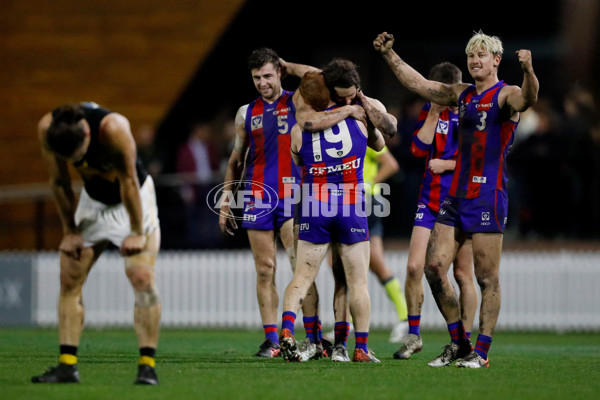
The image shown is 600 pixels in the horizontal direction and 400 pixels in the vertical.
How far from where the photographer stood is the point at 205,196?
53.2 feet

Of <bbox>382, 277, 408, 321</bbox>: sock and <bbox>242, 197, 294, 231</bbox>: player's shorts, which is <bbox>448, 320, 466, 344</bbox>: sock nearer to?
<bbox>242, 197, 294, 231</bbox>: player's shorts

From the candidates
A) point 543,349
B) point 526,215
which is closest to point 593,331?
point 526,215

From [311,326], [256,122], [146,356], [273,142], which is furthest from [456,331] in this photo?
[146,356]

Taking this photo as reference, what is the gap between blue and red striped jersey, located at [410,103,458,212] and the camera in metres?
8.93

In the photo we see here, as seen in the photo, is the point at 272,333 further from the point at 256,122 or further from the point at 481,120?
the point at 481,120

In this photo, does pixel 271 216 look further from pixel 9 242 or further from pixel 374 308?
pixel 9 242

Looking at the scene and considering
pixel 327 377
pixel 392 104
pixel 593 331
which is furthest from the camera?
pixel 392 104

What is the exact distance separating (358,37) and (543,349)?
12.0 metres

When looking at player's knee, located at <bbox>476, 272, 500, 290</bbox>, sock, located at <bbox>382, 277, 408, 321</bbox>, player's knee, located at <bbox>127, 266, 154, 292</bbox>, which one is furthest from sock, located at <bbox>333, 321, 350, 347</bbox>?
sock, located at <bbox>382, 277, 408, 321</bbox>

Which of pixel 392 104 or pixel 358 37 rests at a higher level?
pixel 358 37

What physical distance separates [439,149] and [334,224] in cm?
171

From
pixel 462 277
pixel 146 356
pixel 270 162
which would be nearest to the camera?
pixel 146 356

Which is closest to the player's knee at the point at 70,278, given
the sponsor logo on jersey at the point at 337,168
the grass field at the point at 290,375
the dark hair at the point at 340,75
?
the grass field at the point at 290,375

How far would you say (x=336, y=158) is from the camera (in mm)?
7871
